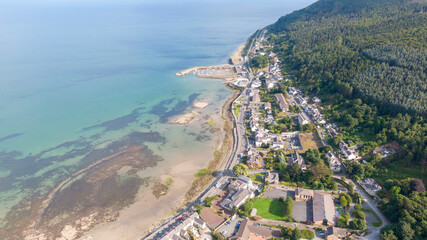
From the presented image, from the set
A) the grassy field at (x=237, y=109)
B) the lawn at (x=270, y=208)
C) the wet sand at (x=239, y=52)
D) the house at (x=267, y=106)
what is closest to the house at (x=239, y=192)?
the lawn at (x=270, y=208)

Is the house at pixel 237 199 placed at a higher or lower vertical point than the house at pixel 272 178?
lower

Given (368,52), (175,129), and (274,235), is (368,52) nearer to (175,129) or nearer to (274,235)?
(175,129)

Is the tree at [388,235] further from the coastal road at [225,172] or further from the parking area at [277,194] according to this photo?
the coastal road at [225,172]

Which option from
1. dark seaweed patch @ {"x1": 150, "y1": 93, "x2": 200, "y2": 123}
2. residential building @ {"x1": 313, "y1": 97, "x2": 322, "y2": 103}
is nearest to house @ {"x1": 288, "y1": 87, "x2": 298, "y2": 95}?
residential building @ {"x1": 313, "y1": 97, "x2": 322, "y2": 103}

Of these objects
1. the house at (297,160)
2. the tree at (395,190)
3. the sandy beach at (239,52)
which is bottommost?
the house at (297,160)

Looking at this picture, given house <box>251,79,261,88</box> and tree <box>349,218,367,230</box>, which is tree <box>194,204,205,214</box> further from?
house <box>251,79,261,88</box>

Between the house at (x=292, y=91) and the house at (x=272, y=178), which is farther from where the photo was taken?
the house at (x=292, y=91)

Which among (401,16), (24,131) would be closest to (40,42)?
(24,131)
